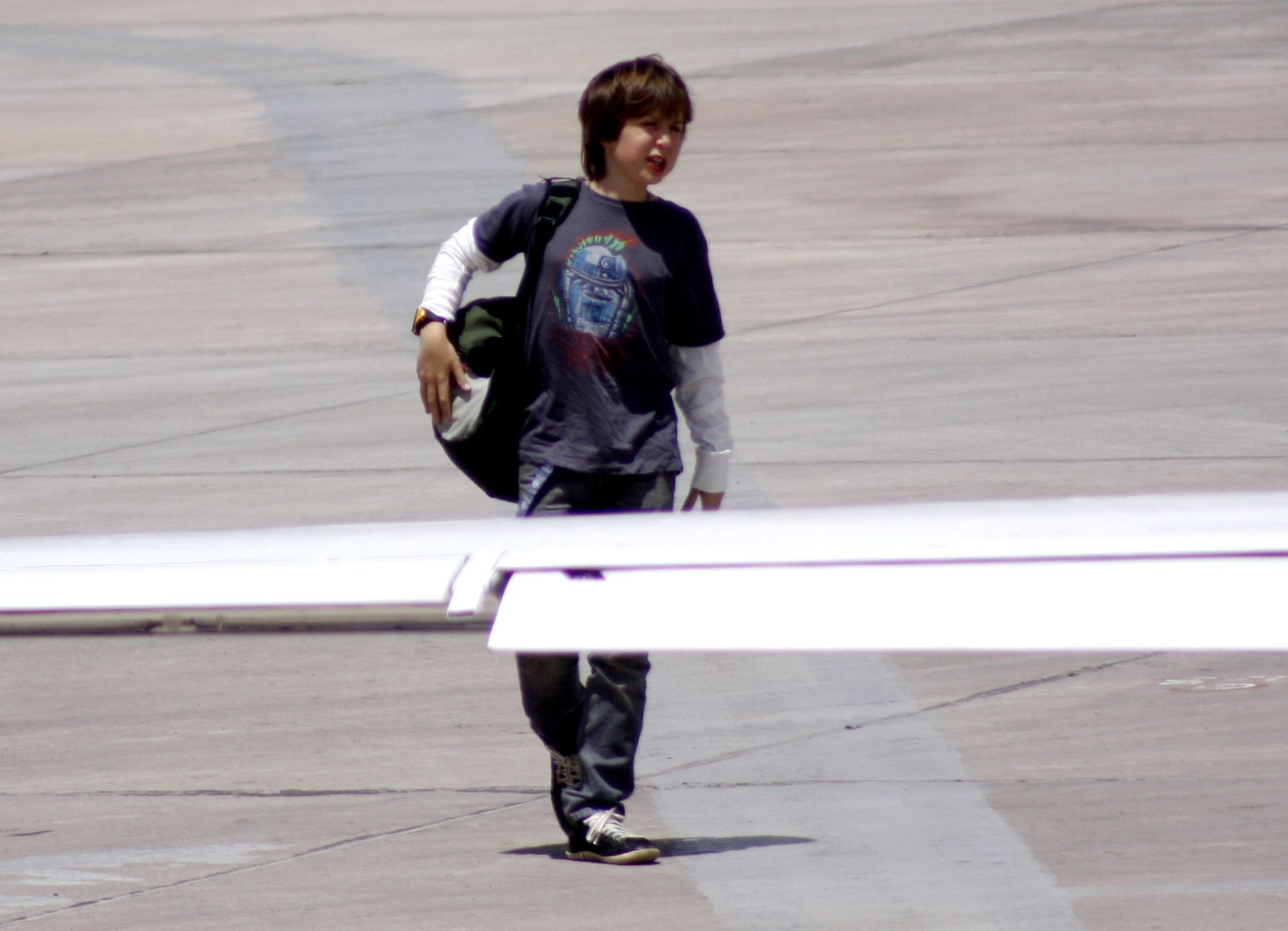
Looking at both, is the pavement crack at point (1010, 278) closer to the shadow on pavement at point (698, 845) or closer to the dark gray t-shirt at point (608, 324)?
the shadow on pavement at point (698, 845)

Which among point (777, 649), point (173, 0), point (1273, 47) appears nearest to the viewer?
point (777, 649)

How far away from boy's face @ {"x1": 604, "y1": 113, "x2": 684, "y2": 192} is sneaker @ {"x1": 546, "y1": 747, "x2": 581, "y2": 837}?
128 cm

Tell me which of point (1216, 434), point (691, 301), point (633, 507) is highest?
point (691, 301)

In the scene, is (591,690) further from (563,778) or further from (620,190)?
(620,190)

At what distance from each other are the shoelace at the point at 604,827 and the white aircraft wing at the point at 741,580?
233 cm

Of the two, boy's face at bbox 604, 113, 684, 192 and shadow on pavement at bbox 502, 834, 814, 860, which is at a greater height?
boy's face at bbox 604, 113, 684, 192

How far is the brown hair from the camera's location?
15.0 feet

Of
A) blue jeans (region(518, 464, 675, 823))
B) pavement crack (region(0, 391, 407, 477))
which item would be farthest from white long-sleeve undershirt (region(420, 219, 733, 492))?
pavement crack (region(0, 391, 407, 477))

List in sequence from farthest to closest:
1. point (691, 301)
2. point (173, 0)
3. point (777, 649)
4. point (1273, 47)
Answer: point (173, 0) < point (1273, 47) < point (691, 301) < point (777, 649)

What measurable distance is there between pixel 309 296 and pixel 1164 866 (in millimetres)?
8924

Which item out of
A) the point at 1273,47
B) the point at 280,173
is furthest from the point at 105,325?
the point at 1273,47

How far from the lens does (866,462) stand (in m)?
9.01

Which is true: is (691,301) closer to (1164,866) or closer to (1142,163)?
(1164,866)

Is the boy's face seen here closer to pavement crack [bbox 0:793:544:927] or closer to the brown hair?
the brown hair
